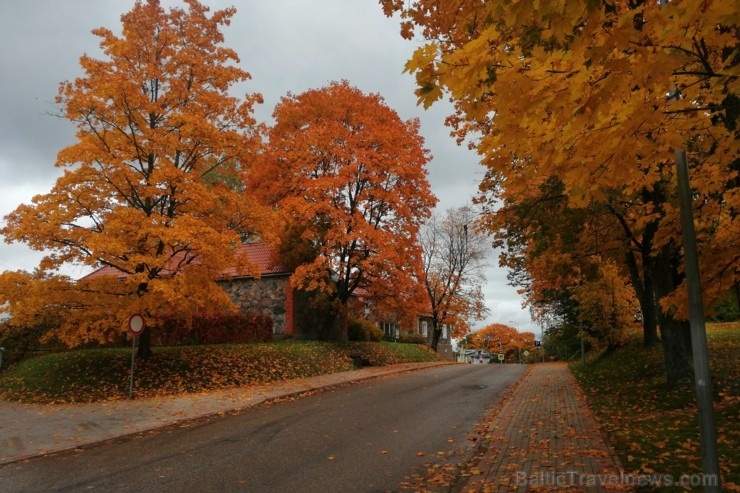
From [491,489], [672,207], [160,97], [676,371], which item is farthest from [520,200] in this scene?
[160,97]

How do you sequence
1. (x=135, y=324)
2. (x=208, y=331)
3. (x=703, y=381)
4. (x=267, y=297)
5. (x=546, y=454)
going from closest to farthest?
1. (x=703, y=381)
2. (x=546, y=454)
3. (x=135, y=324)
4. (x=208, y=331)
5. (x=267, y=297)

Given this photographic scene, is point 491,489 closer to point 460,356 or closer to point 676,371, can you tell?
point 676,371

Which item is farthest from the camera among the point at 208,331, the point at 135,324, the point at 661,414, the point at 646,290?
the point at 208,331

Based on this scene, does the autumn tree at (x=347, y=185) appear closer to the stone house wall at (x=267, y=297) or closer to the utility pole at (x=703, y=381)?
the stone house wall at (x=267, y=297)

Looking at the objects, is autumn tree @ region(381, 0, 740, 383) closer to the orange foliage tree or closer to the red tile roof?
the red tile roof

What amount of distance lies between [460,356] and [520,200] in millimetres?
61212

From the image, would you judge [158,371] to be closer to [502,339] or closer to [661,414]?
[661,414]

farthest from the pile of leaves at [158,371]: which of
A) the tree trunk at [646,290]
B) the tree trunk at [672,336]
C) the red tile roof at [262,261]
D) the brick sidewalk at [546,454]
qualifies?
the tree trunk at [672,336]

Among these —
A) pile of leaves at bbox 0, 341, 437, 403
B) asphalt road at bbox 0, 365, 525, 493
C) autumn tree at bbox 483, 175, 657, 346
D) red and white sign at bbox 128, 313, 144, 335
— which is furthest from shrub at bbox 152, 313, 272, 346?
autumn tree at bbox 483, 175, 657, 346

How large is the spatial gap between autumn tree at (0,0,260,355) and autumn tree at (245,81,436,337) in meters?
5.50

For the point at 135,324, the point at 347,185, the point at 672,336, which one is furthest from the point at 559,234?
the point at 347,185

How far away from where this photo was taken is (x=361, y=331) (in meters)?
30.9

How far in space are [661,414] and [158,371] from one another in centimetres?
1364

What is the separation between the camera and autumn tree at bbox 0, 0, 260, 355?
44.7 ft
